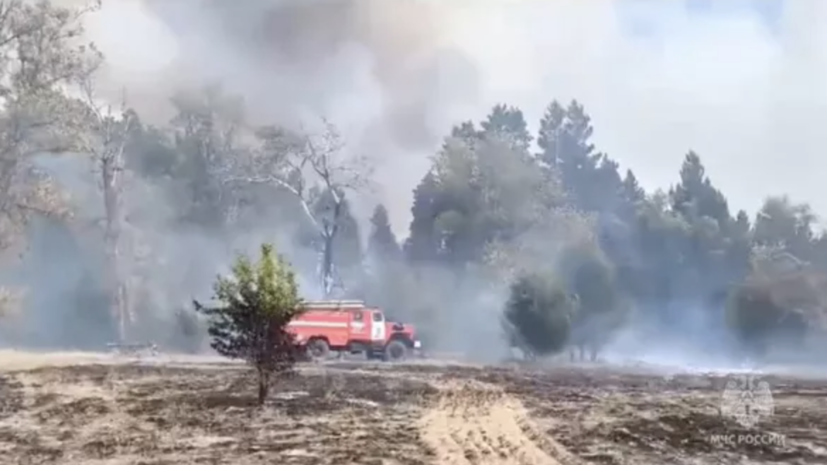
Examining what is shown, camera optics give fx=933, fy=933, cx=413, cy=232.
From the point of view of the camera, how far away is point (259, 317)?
3875 mm

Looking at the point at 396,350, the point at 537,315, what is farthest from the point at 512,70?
the point at 396,350

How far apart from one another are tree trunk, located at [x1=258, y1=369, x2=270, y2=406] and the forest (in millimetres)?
310

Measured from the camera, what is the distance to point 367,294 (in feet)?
12.9

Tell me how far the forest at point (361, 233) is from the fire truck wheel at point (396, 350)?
112 mm

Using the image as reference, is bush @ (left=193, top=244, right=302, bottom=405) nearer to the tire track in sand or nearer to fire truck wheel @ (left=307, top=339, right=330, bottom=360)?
fire truck wheel @ (left=307, top=339, right=330, bottom=360)

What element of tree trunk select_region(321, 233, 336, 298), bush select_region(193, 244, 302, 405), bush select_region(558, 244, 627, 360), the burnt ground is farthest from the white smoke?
the burnt ground

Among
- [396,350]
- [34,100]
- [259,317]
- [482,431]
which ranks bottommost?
[482,431]

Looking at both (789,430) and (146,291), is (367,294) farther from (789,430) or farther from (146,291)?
(789,430)

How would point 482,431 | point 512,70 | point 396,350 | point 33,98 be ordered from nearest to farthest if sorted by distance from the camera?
1. point 482,431
2. point 396,350
3. point 33,98
4. point 512,70

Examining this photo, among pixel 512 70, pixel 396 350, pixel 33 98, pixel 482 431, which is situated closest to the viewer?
pixel 482 431

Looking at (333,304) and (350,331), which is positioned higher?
(333,304)

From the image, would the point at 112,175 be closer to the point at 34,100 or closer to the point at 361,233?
the point at 34,100

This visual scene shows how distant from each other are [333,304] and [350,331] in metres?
0.13

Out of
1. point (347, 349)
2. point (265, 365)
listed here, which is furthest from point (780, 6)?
point (265, 365)
